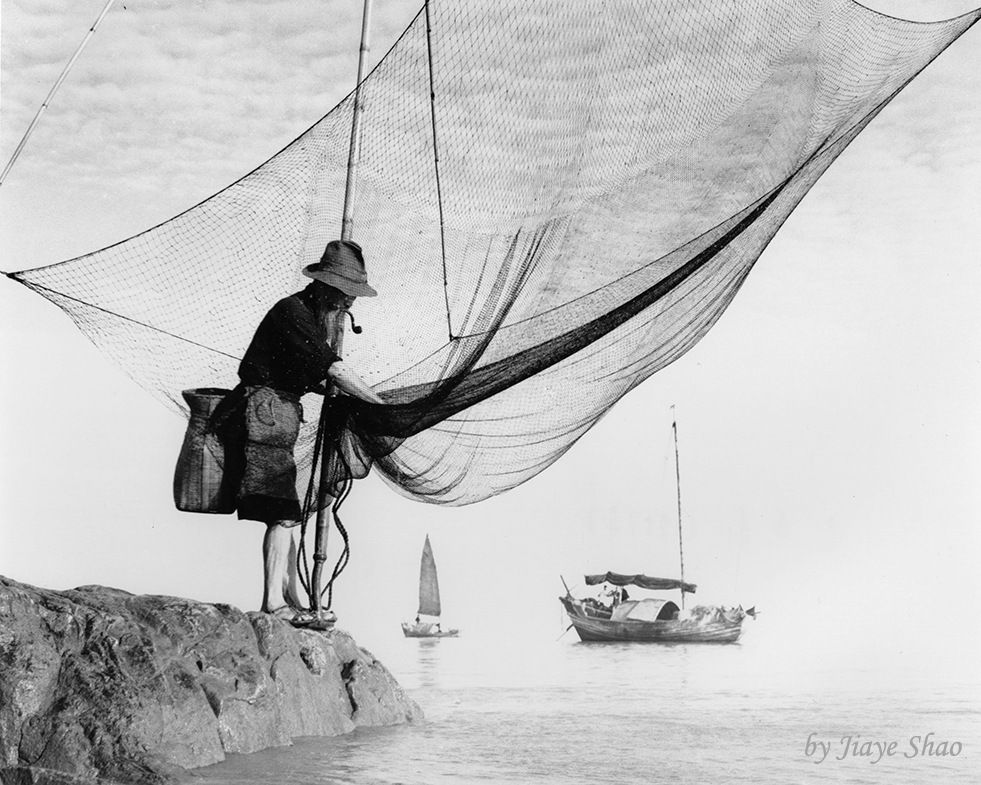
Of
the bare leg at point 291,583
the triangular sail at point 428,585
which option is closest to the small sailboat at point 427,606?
the triangular sail at point 428,585

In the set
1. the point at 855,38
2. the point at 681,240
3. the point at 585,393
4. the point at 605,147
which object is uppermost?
the point at 855,38

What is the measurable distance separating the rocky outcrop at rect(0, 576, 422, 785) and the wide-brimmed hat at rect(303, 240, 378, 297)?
1.93m

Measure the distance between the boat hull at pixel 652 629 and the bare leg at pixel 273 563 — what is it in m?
22.6

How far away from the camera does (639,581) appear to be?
1199 inches

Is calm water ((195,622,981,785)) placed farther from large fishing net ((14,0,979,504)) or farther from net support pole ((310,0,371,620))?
large fishing net ((14,0,979,504))

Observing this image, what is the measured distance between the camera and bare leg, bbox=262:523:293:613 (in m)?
6.71

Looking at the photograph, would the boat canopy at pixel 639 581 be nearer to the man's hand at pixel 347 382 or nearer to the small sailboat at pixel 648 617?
the small sailboat at pixel 648 617

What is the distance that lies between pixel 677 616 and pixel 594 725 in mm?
22670

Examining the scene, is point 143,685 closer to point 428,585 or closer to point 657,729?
point 657,729

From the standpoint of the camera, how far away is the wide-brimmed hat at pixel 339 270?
22.0ft

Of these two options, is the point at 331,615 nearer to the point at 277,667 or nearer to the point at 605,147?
the point at 277,667

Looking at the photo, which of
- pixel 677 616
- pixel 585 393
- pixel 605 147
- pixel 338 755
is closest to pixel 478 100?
pixel 605 147

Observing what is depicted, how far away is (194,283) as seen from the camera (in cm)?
732

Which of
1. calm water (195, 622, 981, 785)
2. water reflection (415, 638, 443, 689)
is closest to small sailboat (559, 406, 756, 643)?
water reflection (415, 638, 443, 689)
